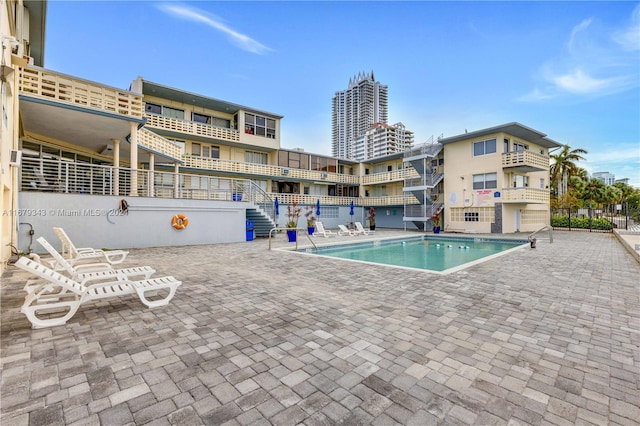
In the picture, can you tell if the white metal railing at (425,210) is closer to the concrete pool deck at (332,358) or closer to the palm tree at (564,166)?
the concrete pool deck at (332,358)

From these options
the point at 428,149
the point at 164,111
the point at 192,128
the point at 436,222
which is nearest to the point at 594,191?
the point at 428,149

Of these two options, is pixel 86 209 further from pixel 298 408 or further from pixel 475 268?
pixel 475 268

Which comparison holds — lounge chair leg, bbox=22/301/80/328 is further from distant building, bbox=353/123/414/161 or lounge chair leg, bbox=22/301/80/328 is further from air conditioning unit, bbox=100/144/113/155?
distant building, bbox=353/123/414/161

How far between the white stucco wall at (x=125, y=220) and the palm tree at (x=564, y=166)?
38.6 meters

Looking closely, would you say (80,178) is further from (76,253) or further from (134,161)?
(76,253)

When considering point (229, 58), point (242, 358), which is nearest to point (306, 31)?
point (229, 58)

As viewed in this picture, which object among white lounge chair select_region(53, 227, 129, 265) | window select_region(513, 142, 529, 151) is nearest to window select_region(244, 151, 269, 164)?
white lounge chair select_region(53, 227, 129, 265)

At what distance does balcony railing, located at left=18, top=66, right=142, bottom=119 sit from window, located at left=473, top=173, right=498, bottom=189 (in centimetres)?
2276

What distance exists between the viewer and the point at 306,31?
19.2 meters

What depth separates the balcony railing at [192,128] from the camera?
19.8m

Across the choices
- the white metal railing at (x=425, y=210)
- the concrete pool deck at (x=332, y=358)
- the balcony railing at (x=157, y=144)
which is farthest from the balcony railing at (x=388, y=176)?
the concrete pool deck at (x=332, y=358)

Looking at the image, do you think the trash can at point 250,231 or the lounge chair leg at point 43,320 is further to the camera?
the trash can at point 250,231

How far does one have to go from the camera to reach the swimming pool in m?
10.6

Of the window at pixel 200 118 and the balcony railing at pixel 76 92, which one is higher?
the window at pixel 200 118
